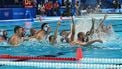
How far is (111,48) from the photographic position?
31.2ft

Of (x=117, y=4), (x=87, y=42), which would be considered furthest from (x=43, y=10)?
(x=87, y=42)

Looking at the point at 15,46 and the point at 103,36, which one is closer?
the point at 15,46

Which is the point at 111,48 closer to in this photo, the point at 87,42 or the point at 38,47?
the point at 87,42

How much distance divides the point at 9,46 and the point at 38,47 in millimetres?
819

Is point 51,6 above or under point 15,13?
above

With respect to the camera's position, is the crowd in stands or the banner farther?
the crowd in stands

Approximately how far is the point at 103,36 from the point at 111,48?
5.25 ft

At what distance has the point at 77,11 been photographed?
2475 cm

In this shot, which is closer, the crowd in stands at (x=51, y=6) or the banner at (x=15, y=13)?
the banner at (x=15, y=13)

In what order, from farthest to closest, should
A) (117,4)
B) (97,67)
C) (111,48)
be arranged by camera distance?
(117,4)
(111,48)
(97,67)

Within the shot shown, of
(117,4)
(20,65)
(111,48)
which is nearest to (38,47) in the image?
(111,48)

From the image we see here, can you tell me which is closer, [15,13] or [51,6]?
[15,13]

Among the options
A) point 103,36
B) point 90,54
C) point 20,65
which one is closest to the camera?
point 20,65

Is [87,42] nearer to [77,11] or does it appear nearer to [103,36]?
[103,36]
